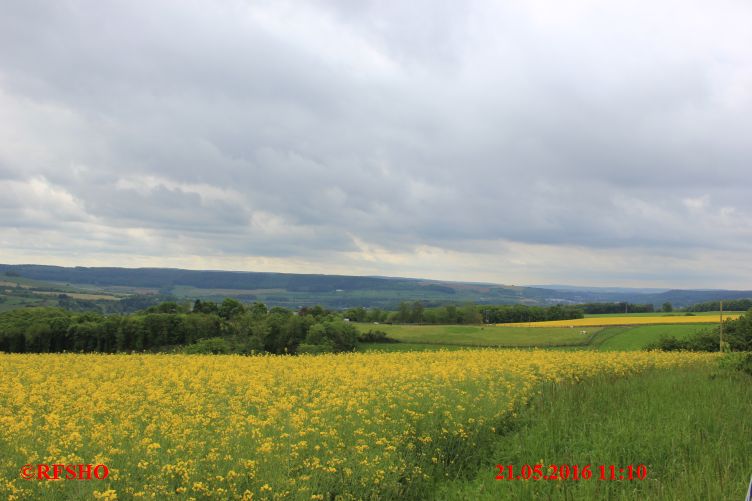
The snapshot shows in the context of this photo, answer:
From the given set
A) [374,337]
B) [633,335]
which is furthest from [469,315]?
[633,335]

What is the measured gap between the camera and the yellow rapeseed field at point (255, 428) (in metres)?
6.61

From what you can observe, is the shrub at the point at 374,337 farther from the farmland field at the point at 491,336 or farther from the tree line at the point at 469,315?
the tree line at the point at 469,315

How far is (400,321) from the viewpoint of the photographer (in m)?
86.2

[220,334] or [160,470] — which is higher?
[160,470]

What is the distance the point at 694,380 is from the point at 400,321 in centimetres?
7334

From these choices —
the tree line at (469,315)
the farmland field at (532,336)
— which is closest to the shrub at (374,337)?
the farmland field at (532,336)

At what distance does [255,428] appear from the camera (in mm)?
8492

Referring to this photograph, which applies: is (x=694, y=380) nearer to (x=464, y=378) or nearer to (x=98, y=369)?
(x=464, y=378)

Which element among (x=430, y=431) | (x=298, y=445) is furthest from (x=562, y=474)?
(x=298, y=445)

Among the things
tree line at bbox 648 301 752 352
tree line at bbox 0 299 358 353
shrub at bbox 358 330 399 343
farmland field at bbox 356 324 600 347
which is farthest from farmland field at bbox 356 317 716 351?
tree line at bbox 0 299 358 353
